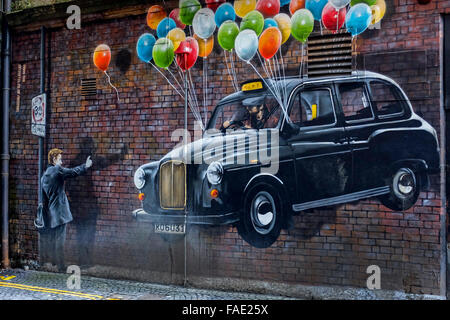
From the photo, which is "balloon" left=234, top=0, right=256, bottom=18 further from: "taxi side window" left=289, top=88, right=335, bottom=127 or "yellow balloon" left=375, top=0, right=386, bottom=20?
"yellow balloon" left=375, top=0, right=386, bottom=20

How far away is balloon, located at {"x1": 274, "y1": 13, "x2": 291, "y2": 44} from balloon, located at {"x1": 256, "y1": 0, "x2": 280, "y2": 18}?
10 centimetres

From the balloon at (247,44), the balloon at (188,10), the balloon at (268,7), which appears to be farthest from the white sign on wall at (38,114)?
the balloon at (268,7)

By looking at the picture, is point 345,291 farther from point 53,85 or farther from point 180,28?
point 53,85

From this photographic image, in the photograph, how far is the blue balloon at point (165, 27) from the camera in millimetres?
7781

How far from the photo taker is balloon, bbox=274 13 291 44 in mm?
7094

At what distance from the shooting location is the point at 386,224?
6.49 metres

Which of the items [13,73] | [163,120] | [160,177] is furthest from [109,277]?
[13,73]

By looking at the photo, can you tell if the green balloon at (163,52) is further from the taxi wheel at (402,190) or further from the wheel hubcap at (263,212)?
the taxi wheel at (402,190)

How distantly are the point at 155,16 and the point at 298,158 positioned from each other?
3525mm

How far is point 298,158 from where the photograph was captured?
22.9 ft

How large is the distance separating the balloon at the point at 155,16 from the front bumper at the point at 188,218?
325 cm

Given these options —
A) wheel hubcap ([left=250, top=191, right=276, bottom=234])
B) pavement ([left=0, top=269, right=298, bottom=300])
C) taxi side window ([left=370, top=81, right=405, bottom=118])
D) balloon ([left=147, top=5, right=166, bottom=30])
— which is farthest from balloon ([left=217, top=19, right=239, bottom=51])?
pavement ([left=0, top=269, right=298, bottom=300])

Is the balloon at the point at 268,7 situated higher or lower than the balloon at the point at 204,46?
higher

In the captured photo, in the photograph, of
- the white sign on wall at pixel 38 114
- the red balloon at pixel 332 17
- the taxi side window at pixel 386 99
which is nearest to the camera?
the taxi side window at pixel 386 99
